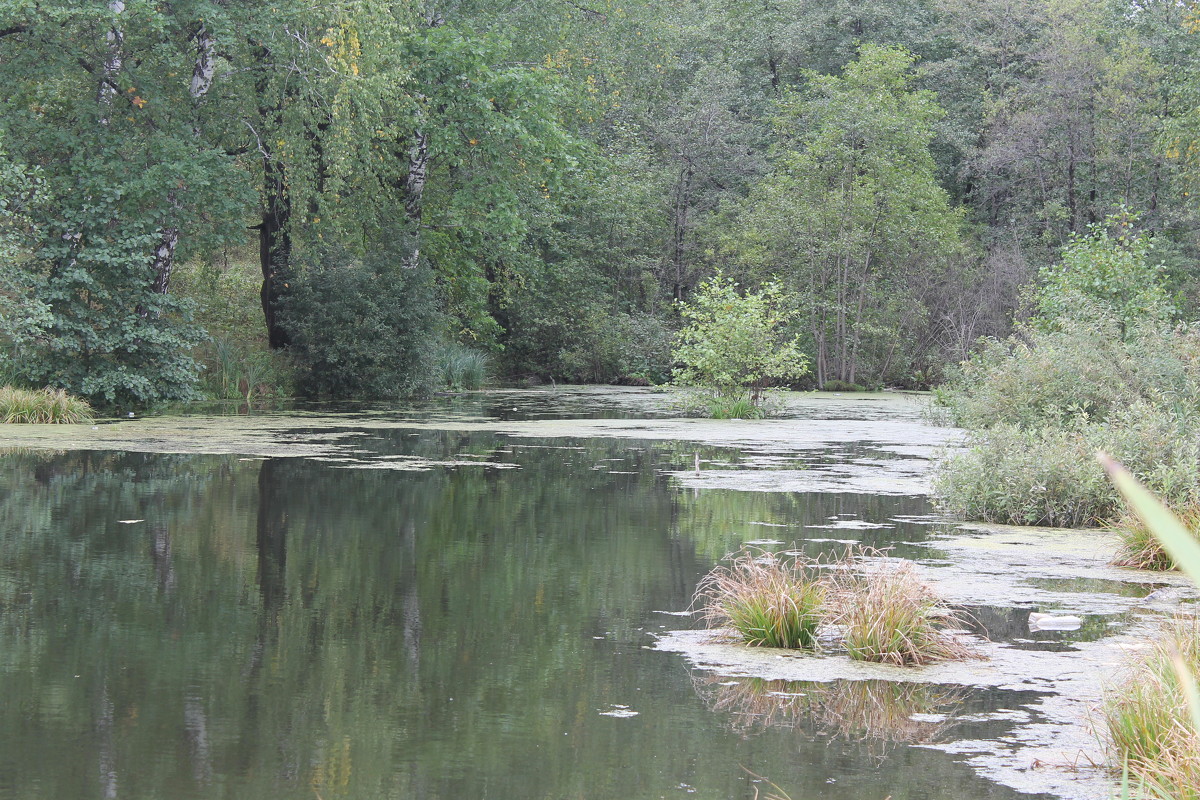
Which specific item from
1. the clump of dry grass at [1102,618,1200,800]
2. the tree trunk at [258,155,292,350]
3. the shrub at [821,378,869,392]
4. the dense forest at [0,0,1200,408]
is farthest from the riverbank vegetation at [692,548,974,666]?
the shrub at [821,378,869,392]

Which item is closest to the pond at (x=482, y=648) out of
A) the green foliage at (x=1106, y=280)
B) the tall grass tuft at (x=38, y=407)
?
the tall grass tuft at (x=38, y=407)

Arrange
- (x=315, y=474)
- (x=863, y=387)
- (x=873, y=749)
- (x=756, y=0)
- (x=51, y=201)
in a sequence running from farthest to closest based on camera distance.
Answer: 1. (x=756, y=0)
2. (x=863, y=387)
3. (x=51, y=201)
4. (x=315, y=474)
5. (x=873, y=749)

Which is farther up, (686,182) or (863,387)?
(686,182)

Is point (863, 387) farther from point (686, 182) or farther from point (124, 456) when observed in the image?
point (124, 456)

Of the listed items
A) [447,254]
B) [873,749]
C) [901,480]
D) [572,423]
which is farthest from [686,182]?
[873,749]

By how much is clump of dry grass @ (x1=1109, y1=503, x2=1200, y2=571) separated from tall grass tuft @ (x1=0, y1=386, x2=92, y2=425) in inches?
575

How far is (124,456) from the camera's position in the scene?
14492mm

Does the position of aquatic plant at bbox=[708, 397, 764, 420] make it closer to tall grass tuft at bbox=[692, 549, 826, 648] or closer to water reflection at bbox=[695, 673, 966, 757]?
tall grass tuft at bbox=[692, 549, 826, 648]

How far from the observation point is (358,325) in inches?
995

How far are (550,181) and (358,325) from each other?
4.91m

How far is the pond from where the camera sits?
177 inches

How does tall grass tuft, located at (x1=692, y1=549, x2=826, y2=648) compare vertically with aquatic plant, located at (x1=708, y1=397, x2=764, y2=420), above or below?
below

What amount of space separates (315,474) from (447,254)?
16846 millimetres

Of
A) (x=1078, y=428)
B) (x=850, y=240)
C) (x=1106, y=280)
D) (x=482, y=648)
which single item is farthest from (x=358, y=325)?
(x=482, y=648)
